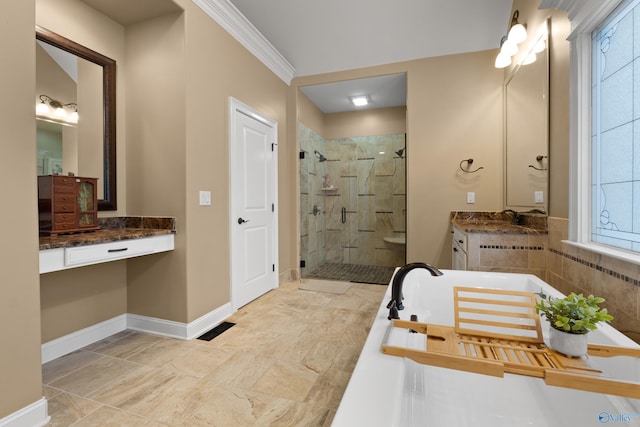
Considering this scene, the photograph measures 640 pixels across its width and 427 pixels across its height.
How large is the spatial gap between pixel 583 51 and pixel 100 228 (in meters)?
3.40

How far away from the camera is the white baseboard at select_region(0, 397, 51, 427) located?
1282 mm

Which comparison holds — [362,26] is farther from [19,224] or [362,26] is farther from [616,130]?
[19,224]

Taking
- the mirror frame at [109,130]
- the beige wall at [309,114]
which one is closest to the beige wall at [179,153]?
the mirror frame at [109,130]

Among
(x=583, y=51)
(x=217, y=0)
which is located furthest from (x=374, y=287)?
(x=217, y=0)

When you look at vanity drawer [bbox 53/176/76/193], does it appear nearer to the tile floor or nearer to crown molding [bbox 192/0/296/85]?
the tile floor

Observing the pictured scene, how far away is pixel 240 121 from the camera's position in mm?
2871

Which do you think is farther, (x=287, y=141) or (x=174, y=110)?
(x=287, y=141)

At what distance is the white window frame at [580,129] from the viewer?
5.18 ft

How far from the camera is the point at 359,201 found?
501 centimetres

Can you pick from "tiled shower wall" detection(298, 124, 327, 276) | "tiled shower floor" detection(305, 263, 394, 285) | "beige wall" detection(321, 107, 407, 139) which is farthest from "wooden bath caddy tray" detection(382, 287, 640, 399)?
"beige wall" detection(321, 107, 407, 139)

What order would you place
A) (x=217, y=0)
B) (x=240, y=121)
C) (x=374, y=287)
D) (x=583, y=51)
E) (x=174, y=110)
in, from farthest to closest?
1. (x=374, y=287)
2. (x=240, y=121)
3. (x=217, y=0)
4. (x=174, y=110)
5. (x=583, y=51)

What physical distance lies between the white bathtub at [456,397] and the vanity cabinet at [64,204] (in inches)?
79.6

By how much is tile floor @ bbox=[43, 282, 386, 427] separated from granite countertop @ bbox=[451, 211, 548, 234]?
1260 mm

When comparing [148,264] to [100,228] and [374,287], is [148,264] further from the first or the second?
[374,287]
